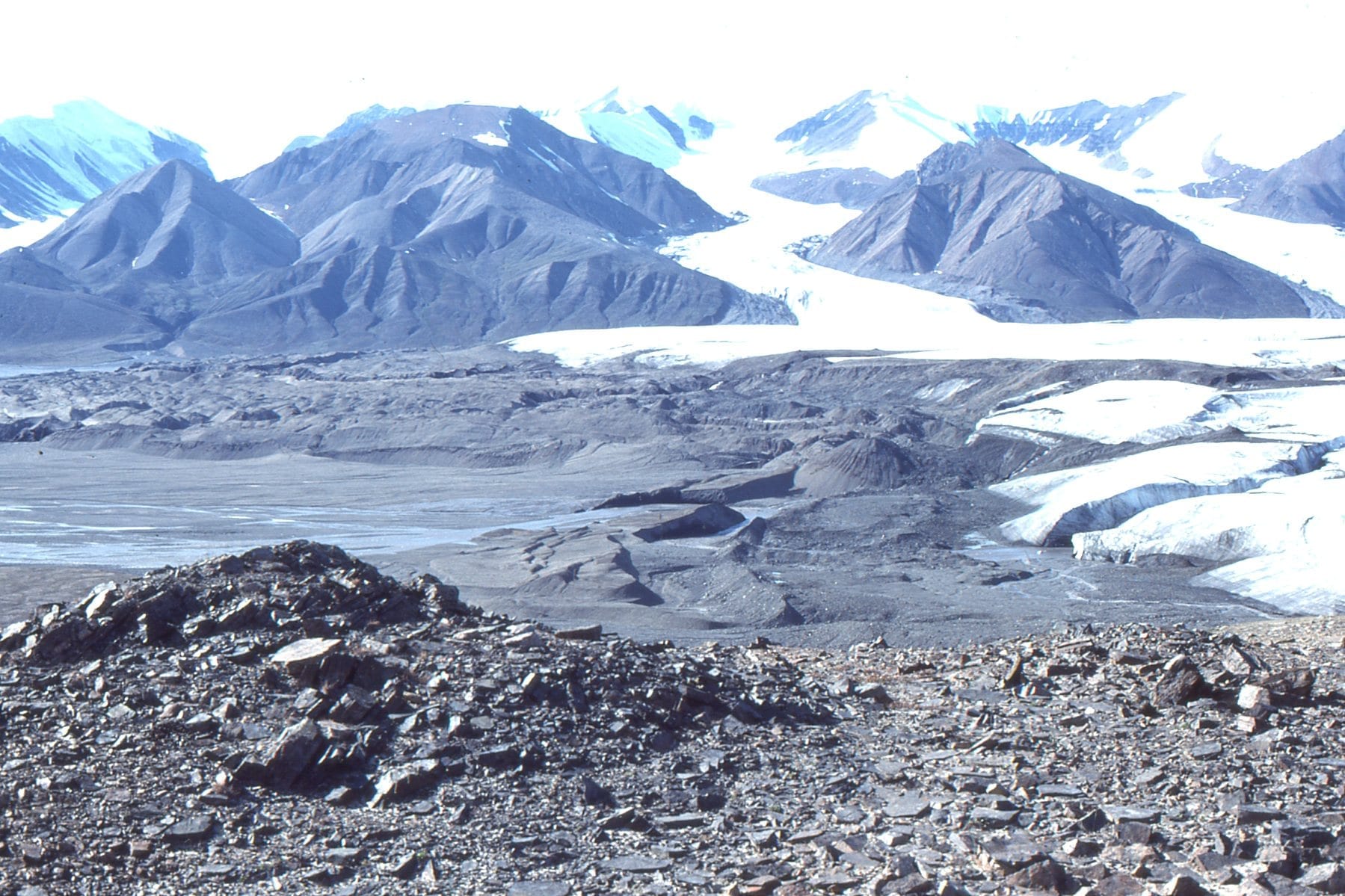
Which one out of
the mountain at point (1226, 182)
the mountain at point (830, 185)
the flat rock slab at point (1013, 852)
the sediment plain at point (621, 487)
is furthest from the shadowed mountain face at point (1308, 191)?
the flat rock slab at point (1013, 852)

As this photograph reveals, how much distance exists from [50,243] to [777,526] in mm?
98149

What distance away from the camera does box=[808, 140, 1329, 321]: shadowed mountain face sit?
101m

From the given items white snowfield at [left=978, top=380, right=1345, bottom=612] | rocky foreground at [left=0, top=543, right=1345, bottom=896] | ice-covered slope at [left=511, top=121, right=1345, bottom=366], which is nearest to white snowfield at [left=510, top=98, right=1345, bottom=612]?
white snowfield at [left=978, top=380, right=1345, bottom=612]

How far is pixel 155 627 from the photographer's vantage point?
34.6ft

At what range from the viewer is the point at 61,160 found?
179500 millimetres

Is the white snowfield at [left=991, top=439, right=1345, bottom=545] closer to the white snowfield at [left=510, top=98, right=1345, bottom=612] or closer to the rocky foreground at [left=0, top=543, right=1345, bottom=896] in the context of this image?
the white snowfield at [left=510, top=98, right=1345, bottom=612]

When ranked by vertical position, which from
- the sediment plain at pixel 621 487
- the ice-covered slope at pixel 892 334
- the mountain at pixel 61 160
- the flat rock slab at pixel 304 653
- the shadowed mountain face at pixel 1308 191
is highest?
the mountain at pixel 61 160

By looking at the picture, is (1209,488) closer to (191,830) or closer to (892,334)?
(191,830)

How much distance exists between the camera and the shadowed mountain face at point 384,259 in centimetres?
9388

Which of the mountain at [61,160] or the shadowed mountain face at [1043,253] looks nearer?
the shadowed mountain face at [1043,253]

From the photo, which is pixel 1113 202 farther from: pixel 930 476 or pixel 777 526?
pixel 777 526

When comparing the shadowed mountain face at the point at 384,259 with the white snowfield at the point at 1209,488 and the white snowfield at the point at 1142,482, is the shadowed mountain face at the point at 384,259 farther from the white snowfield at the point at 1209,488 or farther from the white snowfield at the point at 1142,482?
the white snowfield at the point at 1142,482

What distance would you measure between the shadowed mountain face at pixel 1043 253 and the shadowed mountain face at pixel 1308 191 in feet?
93.4

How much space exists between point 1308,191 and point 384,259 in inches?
4054
